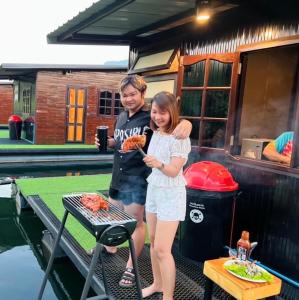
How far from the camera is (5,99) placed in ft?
79.7

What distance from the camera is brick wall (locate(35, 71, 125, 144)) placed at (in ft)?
47.4

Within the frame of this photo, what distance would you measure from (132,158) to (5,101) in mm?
23656

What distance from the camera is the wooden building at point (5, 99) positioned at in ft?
79.2

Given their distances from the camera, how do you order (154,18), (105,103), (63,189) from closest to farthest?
1. (154,18)
2. (63,189)
3. (105,103)

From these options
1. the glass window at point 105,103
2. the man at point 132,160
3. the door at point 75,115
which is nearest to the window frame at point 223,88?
the man at point 132,160

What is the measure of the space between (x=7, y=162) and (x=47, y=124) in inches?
145

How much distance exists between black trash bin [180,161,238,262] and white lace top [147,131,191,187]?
1.01m

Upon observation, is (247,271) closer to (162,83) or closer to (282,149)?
(282,149)

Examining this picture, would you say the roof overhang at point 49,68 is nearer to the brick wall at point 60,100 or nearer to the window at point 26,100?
the brick wall at point 60,100

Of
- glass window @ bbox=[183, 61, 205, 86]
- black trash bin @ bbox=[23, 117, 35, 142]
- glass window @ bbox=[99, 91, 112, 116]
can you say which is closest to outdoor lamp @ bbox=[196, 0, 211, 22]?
glass window @ bbox=[183, 61, 205, 86]


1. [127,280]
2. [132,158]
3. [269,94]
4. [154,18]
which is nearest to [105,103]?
[154,18]

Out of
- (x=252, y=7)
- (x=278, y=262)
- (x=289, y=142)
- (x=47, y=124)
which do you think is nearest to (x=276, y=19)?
(x=252, y=7)

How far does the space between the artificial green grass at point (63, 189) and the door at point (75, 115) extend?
20.8 ft

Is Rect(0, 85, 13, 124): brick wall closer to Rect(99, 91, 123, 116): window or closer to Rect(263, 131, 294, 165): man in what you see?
Rect(99, 91, 123, 116): window
